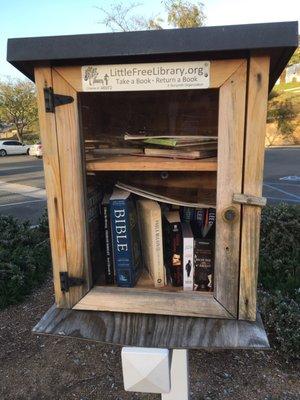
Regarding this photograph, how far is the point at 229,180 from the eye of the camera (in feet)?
3.39

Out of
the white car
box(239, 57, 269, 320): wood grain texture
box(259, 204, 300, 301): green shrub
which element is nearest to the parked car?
the white car

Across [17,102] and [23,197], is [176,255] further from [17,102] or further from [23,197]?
[17,102]

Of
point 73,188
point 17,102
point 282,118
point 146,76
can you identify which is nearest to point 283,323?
point 73,188

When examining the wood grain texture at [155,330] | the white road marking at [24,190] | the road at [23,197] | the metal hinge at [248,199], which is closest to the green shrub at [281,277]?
the wood grain texture at [155,330]

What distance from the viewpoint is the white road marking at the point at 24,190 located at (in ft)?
30.0

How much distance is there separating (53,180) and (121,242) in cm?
30

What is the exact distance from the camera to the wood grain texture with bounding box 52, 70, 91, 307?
3.49ft

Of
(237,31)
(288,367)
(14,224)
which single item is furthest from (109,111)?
(14,224)

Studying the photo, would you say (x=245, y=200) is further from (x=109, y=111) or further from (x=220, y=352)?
(x=220, y=352)

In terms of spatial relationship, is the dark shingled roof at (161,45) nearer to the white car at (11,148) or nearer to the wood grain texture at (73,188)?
the wood grain texture at (73,188)

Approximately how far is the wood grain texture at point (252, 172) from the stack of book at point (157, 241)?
128 millimetres

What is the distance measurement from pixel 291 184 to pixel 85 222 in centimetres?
905

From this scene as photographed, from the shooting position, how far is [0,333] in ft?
9.30

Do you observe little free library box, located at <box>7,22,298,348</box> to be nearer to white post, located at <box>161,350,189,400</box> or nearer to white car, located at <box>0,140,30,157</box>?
white post, located at <box>161,350,189,400</box>
